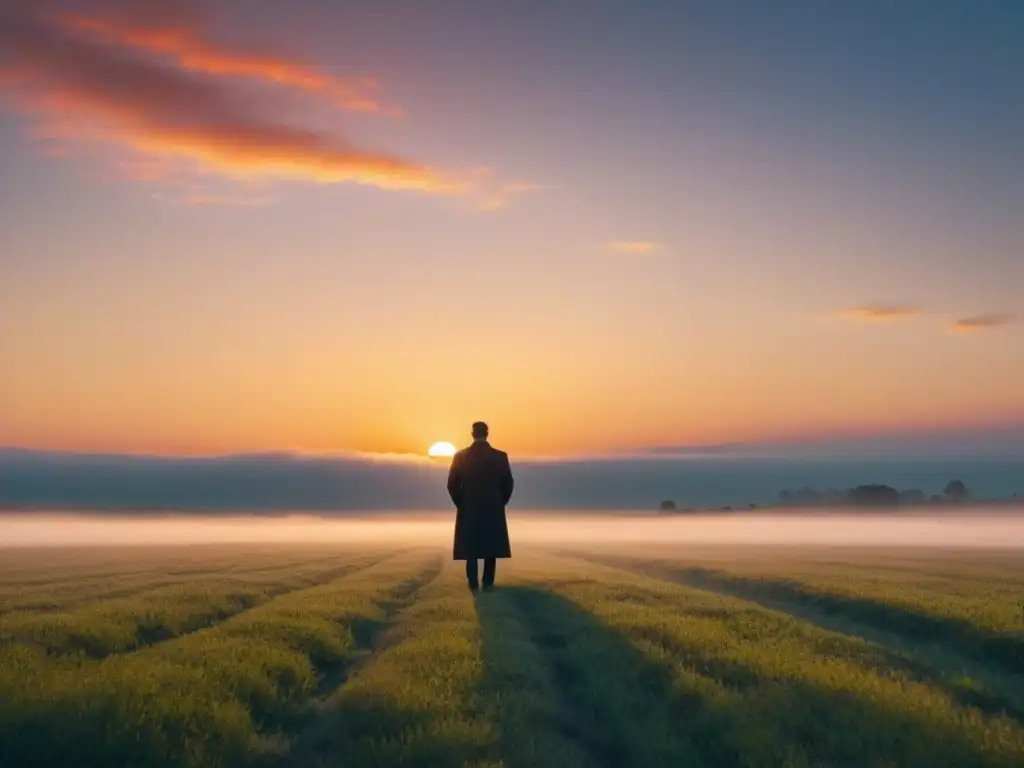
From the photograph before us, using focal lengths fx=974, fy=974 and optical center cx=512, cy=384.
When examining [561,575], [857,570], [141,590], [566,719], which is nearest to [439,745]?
[566,719]

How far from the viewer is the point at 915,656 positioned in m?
15.2

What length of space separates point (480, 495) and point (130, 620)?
Result: 1018cm

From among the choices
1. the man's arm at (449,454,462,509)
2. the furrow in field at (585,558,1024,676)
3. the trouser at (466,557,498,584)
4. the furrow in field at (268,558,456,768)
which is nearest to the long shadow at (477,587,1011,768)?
the furrow in field at (268,558,456,768)

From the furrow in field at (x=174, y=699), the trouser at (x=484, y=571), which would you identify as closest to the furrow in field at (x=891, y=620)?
the trouser at (x=484, y=571)

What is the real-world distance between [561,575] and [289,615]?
1402 cm

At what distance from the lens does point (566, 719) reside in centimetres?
1100

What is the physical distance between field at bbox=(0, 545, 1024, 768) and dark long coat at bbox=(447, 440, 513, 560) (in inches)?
89.0

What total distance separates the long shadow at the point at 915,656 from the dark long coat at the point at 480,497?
23.8ft

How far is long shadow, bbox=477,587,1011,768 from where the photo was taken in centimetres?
919

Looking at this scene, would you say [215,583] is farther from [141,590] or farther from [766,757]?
[766,757]

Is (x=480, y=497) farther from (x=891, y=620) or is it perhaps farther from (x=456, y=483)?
(x=891, y=620)

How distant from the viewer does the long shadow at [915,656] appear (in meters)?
11.9

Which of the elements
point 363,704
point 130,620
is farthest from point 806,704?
point 130,620

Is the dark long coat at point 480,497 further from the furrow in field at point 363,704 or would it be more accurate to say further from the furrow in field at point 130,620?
the furrow in field at point 363,704
